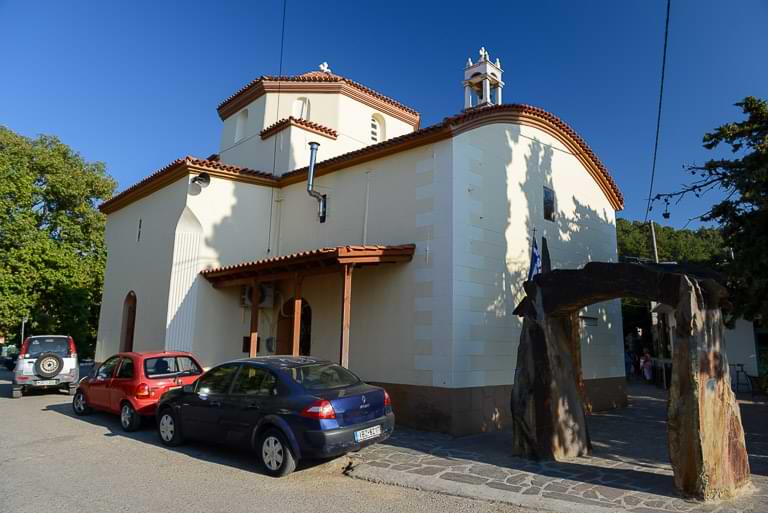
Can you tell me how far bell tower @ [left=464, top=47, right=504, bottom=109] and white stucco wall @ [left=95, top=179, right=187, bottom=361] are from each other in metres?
8.43

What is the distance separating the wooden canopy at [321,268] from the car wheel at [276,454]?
8.92 ft

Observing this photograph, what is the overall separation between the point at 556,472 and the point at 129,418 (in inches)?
286

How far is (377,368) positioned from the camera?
1031 cm

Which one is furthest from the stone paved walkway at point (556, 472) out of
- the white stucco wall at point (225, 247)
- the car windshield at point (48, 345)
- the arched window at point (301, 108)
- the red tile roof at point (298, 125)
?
the arched window at point (301, 108)

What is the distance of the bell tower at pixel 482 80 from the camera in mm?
14086

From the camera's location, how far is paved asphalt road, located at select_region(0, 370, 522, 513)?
17.0ft

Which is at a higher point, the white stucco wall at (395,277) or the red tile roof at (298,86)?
the red tile roof at (298,86)

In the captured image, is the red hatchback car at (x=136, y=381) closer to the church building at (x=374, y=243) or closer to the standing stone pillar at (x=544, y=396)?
the church building at (x=374, y=243)

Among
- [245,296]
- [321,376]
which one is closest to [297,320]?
[245,296]

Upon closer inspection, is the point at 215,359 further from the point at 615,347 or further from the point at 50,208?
the point at 50,208

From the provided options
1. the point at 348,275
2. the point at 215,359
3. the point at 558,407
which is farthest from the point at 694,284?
the point at 215,359

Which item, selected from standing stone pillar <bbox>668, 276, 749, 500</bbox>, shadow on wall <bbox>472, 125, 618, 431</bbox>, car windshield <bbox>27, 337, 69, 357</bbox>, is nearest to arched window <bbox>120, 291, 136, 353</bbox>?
car windshield <bbox>27, 337, 69, 357</bbox>

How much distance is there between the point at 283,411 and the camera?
6.26 m

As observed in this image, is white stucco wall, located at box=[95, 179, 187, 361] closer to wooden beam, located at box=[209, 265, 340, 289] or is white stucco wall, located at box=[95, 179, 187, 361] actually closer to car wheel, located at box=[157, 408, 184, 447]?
wooden beam, located at box=[209, 265, 340, 289]
